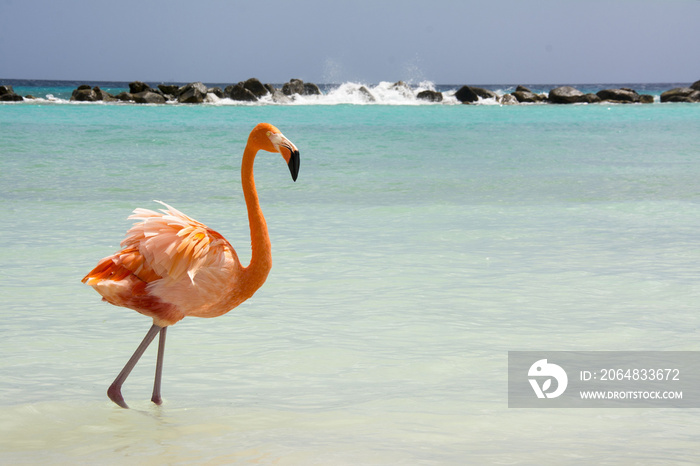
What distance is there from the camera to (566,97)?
5069 centimetres

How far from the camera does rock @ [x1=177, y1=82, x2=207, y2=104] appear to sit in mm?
45531

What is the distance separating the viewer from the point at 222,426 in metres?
3.53

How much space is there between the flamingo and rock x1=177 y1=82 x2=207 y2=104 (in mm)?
43507

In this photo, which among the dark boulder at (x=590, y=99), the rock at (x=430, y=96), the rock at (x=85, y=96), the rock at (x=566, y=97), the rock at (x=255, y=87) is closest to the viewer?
the rock at (x=85, y=96)

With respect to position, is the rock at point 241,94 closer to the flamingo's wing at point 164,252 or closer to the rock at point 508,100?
the rock at point 508,100

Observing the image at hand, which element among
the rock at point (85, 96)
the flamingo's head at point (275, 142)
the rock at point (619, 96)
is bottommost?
the flamingo's head at point (275, 142)

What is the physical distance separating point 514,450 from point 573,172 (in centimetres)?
1149

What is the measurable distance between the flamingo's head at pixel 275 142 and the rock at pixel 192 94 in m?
43.5

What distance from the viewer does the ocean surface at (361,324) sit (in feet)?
11.1

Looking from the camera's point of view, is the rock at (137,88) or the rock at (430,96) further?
the rock at (430,96)

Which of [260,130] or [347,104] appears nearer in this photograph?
[260,130]

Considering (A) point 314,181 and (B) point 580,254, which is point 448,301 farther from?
(A) point 314,181

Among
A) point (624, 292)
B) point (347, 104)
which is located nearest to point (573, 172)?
point (624, 292)

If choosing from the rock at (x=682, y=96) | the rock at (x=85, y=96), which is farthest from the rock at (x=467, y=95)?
the rock at (x=85, y=96)
